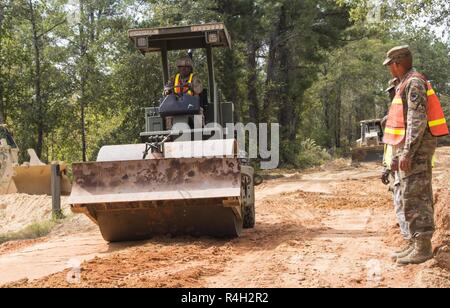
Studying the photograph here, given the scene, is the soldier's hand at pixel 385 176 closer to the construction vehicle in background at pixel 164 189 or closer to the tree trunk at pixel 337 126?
the construction vehicle in background at pixel 164 189

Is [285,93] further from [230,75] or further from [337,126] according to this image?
[337,126]

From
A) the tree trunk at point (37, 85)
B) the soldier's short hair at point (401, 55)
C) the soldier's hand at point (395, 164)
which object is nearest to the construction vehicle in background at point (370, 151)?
the tree trunk at point (37, 85)

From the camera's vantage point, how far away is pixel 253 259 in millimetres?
6109

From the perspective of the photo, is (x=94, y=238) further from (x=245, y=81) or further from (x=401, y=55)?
(x=245, y=81)

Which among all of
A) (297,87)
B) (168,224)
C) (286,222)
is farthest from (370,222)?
(297,87)

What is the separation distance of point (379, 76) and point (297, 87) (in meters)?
19.6

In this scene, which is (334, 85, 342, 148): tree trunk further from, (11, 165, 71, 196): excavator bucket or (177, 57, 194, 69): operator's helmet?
(177, 57, 194, 69): operator's helmet

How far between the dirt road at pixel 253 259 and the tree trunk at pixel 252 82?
1519 cm

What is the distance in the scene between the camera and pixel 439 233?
6.39 m

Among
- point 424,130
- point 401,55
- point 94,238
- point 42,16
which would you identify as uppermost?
point 42,16

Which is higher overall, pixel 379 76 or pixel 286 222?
pixel 379 76

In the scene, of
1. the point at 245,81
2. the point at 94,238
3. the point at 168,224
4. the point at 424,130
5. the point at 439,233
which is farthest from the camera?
the point at 245,81
